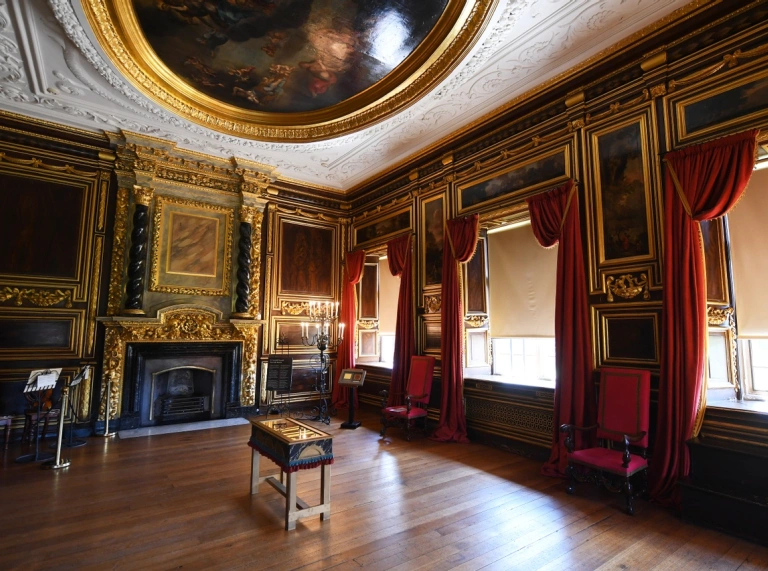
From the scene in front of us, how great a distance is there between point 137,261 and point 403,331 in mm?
4245

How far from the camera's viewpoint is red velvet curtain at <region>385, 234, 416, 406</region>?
658 cm

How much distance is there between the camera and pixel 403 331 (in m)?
6.71

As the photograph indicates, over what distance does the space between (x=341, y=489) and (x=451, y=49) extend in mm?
4519

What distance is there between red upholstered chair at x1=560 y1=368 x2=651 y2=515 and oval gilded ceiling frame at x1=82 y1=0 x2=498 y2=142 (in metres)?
3.62

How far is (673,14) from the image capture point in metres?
3.69

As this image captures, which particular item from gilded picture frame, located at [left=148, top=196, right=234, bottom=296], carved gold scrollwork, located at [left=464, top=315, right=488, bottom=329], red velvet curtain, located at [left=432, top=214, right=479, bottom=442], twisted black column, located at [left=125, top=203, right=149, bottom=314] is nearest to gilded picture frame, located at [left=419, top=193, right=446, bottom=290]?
red velvet curtain, located at [left=432, top=214, right=479, bottom=442]

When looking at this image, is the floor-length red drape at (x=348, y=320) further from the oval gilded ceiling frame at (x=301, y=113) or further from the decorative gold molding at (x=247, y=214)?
the oval gilded ceiling frame at (x=301, y=113)

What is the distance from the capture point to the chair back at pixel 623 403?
11.9ft

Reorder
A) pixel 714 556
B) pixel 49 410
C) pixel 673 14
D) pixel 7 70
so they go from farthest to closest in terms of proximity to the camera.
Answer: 1. pixel 49 410
2. pixel 7 70
3. pixel 673 14
4. pixel 714 556

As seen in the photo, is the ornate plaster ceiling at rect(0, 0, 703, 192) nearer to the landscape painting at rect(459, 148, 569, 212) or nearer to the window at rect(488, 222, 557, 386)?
the landscape painting at rect(459, 148, 569, 212)

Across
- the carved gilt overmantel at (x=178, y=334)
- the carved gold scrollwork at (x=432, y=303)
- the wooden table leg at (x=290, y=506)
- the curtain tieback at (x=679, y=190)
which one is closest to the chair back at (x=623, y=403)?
the curtain tieback at (x=679, y=190)

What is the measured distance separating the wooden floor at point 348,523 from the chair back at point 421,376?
1385mm

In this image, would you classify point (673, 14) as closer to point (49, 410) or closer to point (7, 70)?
point (7, 70)

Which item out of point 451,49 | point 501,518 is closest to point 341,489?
point 501,518
